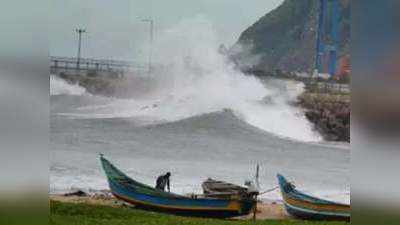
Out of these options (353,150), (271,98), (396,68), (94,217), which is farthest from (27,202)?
(271,98)

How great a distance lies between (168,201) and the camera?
5156 millimetres

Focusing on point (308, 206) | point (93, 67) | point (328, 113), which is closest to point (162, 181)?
point (93, 67)

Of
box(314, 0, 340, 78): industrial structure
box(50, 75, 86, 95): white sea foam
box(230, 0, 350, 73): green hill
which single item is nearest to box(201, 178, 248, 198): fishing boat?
box(230, 0, 350, 73): green hill

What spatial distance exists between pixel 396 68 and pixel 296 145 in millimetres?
3906

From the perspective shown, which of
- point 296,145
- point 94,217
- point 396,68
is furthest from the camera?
point 296,145

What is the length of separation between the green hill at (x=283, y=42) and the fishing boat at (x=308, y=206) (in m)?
0.96

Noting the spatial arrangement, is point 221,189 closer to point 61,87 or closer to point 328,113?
point 328,113

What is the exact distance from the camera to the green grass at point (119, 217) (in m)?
4.64

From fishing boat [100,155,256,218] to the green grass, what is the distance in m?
0.09

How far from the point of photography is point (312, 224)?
16.4 ft

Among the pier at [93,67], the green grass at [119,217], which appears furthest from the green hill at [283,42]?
the green grass at [119,217]

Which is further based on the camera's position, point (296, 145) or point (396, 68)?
point (296, 145)

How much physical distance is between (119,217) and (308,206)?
1.63 meters

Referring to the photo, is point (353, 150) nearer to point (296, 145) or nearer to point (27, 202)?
point (27, 202)
